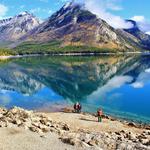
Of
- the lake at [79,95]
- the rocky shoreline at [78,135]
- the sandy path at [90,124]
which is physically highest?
the rocky shoreline at [78,135]

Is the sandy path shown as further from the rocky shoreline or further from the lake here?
the lake

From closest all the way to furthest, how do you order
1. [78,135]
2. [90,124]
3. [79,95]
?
[78,135]
[90,124]
[79,95]

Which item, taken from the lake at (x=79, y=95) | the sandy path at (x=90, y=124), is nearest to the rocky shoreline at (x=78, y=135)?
the sandy path at (x=90, y=124)

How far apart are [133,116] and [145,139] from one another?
125ft

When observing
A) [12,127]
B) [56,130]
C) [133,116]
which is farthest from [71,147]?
[133,116]

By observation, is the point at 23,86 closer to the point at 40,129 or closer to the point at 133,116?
the point at 133,116

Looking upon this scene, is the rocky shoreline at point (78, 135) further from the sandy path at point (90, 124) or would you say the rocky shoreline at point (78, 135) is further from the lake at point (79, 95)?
the lake at point (79, 95)

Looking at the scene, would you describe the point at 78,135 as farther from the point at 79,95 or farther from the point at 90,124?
the point at 79,95

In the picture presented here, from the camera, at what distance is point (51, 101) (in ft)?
370

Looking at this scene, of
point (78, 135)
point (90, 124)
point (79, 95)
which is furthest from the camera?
point (79, 95)

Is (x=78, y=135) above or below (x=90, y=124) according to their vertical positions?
above

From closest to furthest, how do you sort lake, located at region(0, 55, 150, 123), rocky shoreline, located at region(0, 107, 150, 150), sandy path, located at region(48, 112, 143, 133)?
1. rocky shoreline, located at region(0, 107, 150, 150)
2. sandy path, located at region(48, 112, 143, 133)
3. lake, located at region(0, 55, 150, 123)

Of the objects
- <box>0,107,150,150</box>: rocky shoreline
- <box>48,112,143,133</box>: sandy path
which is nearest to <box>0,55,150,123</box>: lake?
<box>48,112,143,133</box>: sandy path

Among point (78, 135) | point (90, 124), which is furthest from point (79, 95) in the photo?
point (78, 135)
